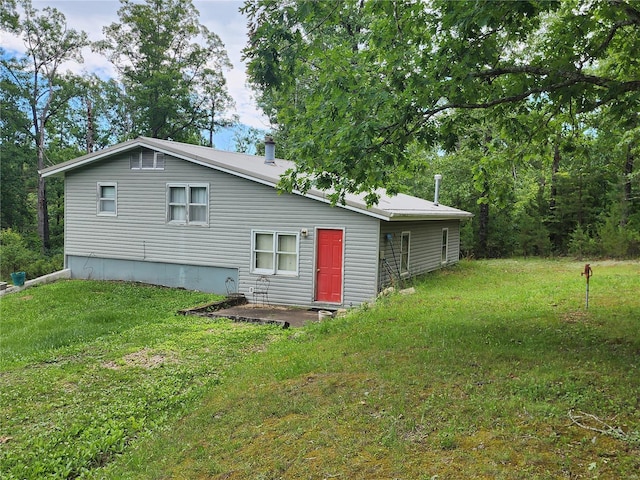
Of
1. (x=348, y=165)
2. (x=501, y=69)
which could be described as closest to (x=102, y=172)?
(x=348, y=165)

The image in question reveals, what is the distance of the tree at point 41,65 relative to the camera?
27.3 m

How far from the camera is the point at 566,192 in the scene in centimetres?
2320

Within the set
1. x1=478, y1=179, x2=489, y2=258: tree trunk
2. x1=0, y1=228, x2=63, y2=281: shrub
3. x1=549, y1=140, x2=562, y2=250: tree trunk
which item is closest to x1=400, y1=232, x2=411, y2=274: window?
x1=478, y1=179, x2=489, y2=258: tree trunk

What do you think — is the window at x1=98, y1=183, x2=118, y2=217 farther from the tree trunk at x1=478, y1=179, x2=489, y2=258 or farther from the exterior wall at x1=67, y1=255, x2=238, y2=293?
the tree trunk at x1=478, y1=179, x2=489, y2=258

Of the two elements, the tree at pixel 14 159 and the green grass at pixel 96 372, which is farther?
the tree at pixel 14 159

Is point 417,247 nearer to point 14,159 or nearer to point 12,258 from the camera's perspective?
point 12,258

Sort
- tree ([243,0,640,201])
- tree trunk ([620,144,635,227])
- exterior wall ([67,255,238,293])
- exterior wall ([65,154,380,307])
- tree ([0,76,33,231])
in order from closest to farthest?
tree ([243,0,640,201]) < exterior wall ([65,154,380,307]) < exterior wall ([67,255,238,293]) < tree trunk ([620,144,635,227]) < tree ([0,76,33,231])

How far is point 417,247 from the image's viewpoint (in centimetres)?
1505

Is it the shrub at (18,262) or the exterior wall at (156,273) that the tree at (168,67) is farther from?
the exterior wall at (156,273)

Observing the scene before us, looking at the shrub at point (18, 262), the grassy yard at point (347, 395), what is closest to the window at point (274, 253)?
the grassy yard at point (347, 395)

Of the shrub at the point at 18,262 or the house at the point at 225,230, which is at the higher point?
the house at the point at 225,230

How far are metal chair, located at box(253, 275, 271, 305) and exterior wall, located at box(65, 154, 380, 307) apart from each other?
17 centimetres

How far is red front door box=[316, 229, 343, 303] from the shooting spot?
12547mm

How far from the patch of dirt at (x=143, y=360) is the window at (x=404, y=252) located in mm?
7560
